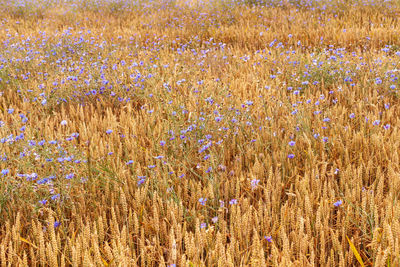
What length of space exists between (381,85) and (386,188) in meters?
1.93

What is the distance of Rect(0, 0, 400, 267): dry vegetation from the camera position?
1624 millimetres

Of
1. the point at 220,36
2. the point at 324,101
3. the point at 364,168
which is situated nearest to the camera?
the point at 364,168

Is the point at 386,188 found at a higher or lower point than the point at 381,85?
lower

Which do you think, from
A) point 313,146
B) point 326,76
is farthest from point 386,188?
point 326,76

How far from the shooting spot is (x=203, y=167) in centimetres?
234

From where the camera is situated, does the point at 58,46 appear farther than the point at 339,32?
No

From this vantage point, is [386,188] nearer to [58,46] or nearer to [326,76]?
[326,76]

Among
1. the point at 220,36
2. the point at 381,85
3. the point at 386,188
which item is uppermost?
the point at 220,36

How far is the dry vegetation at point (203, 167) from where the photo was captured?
1624mm

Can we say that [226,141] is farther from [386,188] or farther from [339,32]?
[339,32]

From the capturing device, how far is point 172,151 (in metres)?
2.63

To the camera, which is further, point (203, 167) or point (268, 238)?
point (203, 167)

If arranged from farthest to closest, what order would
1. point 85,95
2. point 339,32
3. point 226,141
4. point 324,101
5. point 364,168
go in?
point 339,32 < point 85,95 < point 324,101 < point 226,141 < point 364,168

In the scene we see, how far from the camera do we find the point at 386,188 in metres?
2.15
